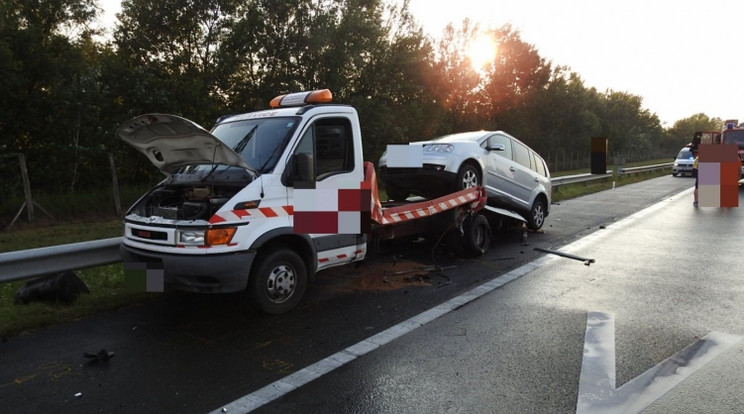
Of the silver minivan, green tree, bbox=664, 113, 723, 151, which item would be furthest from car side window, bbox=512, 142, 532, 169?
green tree, bbox=664, 113, 723, 151

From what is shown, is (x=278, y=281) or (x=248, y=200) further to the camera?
(x=278, y=281)

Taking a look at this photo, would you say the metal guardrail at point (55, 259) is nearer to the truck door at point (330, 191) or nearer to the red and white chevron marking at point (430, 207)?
the truck door at point (330, 191)

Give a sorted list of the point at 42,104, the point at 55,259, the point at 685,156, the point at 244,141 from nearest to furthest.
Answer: the point at 55,259
the point at 244,141
the point at 42,104
the point at 685,156

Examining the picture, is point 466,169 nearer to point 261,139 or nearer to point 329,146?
point 329,146

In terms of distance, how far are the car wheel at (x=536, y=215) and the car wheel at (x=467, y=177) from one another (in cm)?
212

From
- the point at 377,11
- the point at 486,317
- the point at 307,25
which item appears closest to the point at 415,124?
the point at 377,11

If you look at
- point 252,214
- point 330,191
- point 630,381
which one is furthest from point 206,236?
point 630,381

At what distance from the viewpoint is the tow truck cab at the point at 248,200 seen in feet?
15.3

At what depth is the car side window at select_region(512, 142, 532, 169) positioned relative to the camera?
9.64 meters

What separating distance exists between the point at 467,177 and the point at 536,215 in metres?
2.74

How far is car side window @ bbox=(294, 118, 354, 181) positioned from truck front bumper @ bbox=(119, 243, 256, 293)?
1313 mm

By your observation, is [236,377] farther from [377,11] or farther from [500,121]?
[500,121]

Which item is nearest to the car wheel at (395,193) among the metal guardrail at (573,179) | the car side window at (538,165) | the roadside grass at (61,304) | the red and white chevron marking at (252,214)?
the roadside grass at (61,304)

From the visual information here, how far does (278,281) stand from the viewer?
16.9ft
